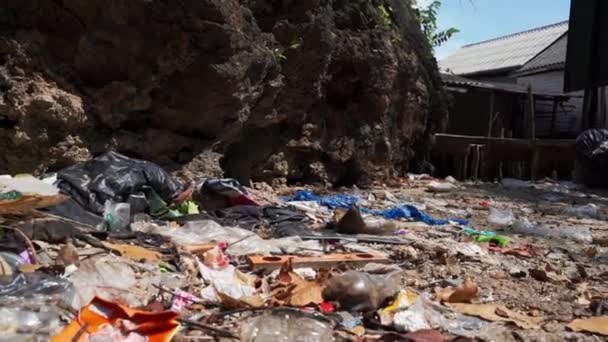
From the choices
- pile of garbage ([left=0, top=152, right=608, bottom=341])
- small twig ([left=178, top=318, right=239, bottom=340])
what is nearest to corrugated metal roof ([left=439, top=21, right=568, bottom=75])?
pile of garbage ([left=0, top=152, right=608, bottom=341])

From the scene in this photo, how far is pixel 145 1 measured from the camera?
573 cm

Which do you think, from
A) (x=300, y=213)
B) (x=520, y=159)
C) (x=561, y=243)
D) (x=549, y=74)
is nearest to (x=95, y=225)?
(x=300, y=213)

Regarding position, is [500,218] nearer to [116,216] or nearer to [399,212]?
[399,212]

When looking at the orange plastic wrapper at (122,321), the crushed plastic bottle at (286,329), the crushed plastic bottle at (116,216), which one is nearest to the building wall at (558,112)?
the crushed plastic bottle at (116,216)

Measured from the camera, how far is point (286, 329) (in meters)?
2.43

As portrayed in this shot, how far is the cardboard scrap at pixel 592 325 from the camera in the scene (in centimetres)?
277

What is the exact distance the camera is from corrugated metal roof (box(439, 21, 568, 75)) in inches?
841

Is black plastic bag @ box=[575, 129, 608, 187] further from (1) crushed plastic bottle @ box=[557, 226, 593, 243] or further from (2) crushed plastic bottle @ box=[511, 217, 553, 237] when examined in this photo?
(2) crushed plastic bottle @ box=[511, 217, 553, 237]

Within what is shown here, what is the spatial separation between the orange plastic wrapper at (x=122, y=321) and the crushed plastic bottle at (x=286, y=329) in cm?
33

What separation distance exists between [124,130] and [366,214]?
9.09 ft

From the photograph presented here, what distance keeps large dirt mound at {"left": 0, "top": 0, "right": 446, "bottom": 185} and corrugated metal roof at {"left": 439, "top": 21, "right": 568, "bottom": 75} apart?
448 inches

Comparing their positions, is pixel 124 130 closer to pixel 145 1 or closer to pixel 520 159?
pixel 145 1

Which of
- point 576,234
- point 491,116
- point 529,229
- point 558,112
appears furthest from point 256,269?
point 558,112

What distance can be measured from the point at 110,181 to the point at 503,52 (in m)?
21.5
